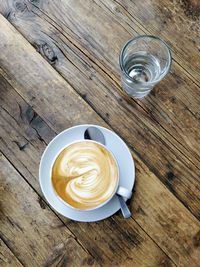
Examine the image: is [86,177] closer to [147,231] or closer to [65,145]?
[65,145]

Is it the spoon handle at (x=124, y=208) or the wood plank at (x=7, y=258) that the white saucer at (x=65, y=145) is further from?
the wood plank at (x=7, y=258)

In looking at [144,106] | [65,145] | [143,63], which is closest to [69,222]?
[65,145]

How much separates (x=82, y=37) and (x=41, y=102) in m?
0.21

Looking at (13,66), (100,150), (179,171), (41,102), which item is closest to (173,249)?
(179,171)

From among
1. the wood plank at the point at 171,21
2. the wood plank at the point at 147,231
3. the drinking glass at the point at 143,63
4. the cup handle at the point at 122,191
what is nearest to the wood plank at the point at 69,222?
the wood plank at the point at 147,231

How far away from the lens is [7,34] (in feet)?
4.06

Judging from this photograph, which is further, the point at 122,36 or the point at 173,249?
the point at 122,36

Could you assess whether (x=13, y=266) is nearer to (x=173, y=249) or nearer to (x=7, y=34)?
(x=173, y=249)

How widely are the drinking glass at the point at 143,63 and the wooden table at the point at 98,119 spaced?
0.04 meters

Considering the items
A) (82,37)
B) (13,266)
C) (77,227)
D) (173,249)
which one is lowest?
(13,266)

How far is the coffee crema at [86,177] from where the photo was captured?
3.53 ft

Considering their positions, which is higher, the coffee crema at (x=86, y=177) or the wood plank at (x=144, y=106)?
the wood plank at (x=144, y=106)

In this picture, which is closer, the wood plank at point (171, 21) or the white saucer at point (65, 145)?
the white saucer at point (65, 145)

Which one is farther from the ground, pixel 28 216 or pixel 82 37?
pixel 82 37
